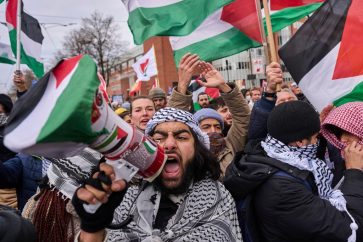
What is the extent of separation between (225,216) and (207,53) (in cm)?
224

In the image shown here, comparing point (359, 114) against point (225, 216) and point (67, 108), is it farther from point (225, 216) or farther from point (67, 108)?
point (67, 108)

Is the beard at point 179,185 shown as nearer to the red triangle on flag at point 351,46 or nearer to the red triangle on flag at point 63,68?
the red triangle on flag at point 63,68

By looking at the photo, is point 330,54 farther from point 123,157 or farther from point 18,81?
point 18,81

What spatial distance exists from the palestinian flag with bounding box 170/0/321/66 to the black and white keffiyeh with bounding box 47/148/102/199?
7.04 ft

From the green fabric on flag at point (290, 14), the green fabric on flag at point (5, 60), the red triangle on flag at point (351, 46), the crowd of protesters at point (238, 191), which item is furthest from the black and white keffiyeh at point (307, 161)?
the green fabric on flag at point (5, 60)

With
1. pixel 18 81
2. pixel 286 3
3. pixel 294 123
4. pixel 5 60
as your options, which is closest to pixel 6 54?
pixel 5 60

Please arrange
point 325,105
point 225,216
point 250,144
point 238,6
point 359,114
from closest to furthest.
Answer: point 225,216 → point 359,114 → point 250,144 → point 325,105 → point 238,6

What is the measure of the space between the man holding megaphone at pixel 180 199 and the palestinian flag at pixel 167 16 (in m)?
1.93

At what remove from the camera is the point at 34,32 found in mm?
6504

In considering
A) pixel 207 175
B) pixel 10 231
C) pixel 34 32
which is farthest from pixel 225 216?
pixel 34 32

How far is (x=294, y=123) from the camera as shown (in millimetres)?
2021

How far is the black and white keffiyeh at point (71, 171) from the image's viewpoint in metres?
1.90

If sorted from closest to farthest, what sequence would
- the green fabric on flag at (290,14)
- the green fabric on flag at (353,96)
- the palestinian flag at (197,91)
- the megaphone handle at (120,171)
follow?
1. the megaphone handle at (120,171)
2. the green fabric on flag at (353,96)
3. the green fabric on flag at (290,14)
4. the palestinian flag at (197,91)

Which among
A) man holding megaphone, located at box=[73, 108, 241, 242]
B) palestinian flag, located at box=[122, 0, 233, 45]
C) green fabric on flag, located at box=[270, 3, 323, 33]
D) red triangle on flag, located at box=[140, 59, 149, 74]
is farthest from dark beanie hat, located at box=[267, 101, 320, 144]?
red triangle on flag, located at box=[140, 59, 149, 74]
